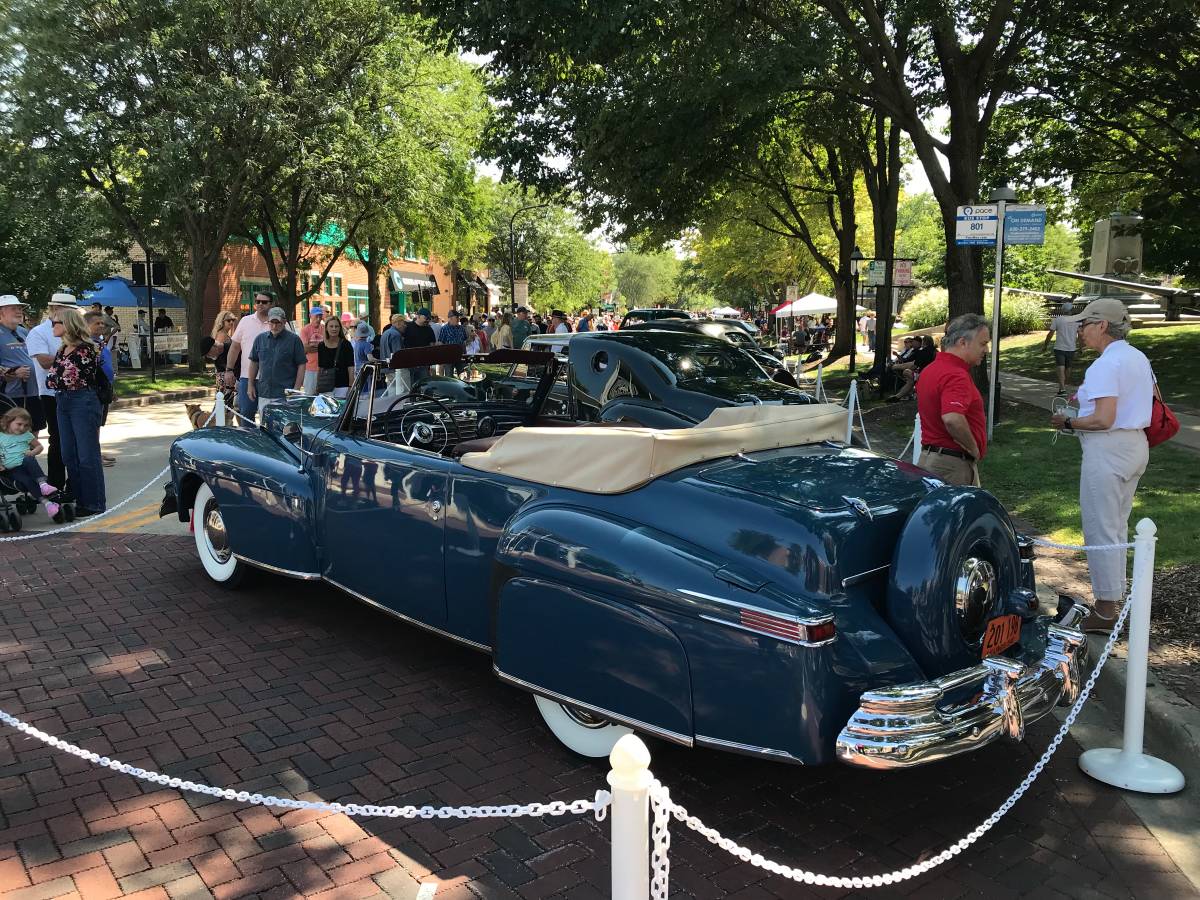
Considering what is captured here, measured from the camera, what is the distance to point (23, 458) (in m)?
7.92

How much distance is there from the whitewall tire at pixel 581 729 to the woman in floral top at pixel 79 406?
6.07m

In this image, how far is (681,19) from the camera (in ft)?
38.2

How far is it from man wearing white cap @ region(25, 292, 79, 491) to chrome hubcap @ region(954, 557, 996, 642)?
7752 mm

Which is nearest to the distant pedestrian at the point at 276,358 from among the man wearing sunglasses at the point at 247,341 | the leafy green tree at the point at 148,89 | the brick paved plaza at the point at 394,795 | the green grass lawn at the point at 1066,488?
the man wearing sunglasses at the point at 247,341

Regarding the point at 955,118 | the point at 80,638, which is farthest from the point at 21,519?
the point at 955,118

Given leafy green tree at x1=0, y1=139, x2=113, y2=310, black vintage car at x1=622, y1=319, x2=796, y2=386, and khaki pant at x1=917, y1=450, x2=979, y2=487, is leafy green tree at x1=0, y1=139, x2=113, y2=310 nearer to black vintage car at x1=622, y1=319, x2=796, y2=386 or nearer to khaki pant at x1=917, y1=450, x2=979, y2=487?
black vintage car at x1=622, y1=319, x2=796, y2=386

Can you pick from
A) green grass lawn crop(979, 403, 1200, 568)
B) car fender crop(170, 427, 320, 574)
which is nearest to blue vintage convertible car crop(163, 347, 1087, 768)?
car fender crop(170, 427, 320, 574)

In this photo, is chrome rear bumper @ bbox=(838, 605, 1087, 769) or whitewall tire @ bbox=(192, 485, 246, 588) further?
whitewall tire @ bbox=(192, 485, 246, 588)

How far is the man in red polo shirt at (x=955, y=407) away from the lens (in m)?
5.27

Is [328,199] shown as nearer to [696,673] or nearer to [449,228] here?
[449,228]

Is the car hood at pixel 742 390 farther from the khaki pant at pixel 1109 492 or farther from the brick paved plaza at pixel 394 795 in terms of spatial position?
the brick paved plaza at pixel 394 795

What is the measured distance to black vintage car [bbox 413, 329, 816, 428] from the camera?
7188mm

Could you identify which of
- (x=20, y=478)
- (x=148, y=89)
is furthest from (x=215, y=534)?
(x=148, y=89)

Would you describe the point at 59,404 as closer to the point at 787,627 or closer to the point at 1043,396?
the point at 787,627
